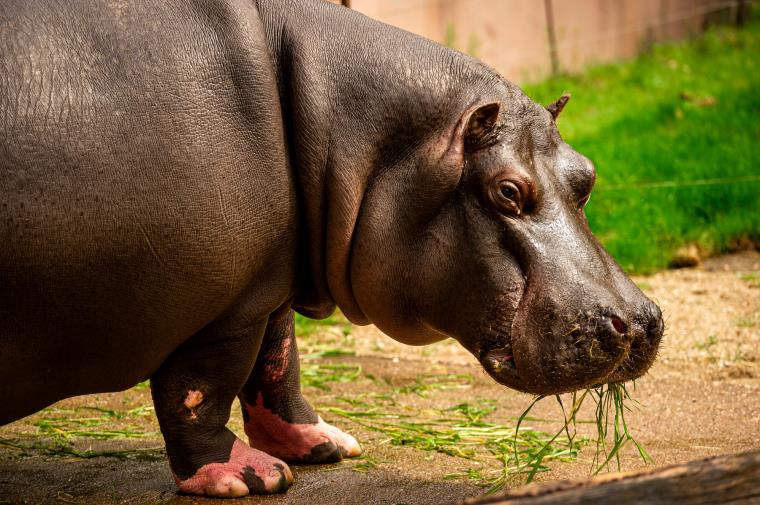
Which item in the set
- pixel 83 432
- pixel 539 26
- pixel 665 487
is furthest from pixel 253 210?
pixel 539 26

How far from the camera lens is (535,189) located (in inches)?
120

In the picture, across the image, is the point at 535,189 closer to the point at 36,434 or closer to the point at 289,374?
the point at 289,374

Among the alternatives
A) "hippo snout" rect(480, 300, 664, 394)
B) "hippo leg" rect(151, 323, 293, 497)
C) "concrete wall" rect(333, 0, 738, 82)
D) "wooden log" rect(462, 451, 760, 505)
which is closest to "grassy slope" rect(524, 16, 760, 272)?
"concrete wall" rect(333, 0, 738, 82)

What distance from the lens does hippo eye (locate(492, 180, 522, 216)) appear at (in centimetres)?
303

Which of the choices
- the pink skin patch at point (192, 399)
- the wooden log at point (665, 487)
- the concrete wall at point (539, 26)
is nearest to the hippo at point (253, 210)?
the pink skin patch at point (192, 399)

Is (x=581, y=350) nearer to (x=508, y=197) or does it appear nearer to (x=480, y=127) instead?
(x=508, y=197)

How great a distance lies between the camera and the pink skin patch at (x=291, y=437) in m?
Answer: 3.81

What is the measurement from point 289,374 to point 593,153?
4763mm

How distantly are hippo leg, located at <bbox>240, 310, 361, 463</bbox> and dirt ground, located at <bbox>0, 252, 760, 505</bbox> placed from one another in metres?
0.08

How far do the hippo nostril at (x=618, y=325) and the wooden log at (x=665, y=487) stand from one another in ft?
2.70

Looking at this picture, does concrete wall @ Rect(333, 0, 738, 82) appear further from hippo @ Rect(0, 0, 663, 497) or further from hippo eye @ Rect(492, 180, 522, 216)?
hippo eye @ Rect(492, 180, 522, 216)

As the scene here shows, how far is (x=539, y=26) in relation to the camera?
11.1 metres

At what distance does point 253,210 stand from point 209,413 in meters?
0.69

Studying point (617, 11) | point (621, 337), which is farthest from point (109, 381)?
point (617, 11)
